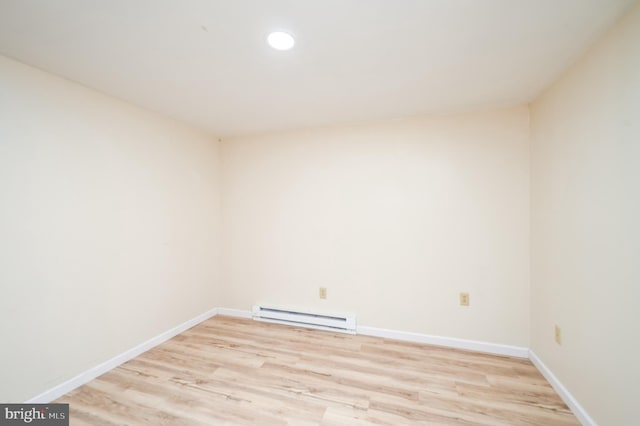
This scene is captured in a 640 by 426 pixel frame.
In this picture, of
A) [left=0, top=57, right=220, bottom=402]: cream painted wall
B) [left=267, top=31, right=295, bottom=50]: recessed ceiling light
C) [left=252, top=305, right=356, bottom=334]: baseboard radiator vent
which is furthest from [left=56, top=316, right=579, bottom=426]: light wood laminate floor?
[left=267, top=31, right=295, bottom=50]: recessed ceiling light

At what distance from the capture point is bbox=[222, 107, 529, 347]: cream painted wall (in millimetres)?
2199

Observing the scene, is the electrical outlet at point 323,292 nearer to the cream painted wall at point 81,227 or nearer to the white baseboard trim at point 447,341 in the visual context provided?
the white baseboard trim at point 447,341

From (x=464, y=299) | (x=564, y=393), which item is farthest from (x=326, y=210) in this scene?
(x=564, y=393)

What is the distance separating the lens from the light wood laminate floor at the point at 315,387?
1.54 meters

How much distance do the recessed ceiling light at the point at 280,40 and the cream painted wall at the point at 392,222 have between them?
1328 millimetres

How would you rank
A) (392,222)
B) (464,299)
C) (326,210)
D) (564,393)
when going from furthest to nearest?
(326,210), (392,222), (464,299), (564,393)

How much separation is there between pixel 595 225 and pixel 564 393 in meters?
1.12

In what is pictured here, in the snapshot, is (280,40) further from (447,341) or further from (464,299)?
(447,341)

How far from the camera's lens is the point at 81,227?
71.8 inches

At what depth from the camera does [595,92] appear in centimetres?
139

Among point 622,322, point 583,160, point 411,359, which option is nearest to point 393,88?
point 583,160

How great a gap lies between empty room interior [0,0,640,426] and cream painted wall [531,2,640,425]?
0.01m

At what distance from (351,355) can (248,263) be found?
1.52 m

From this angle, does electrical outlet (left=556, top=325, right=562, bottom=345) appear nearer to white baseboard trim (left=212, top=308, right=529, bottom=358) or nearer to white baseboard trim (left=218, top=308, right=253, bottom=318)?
white baseboard trim (left=212, top=308, right=529, bottom=358)
